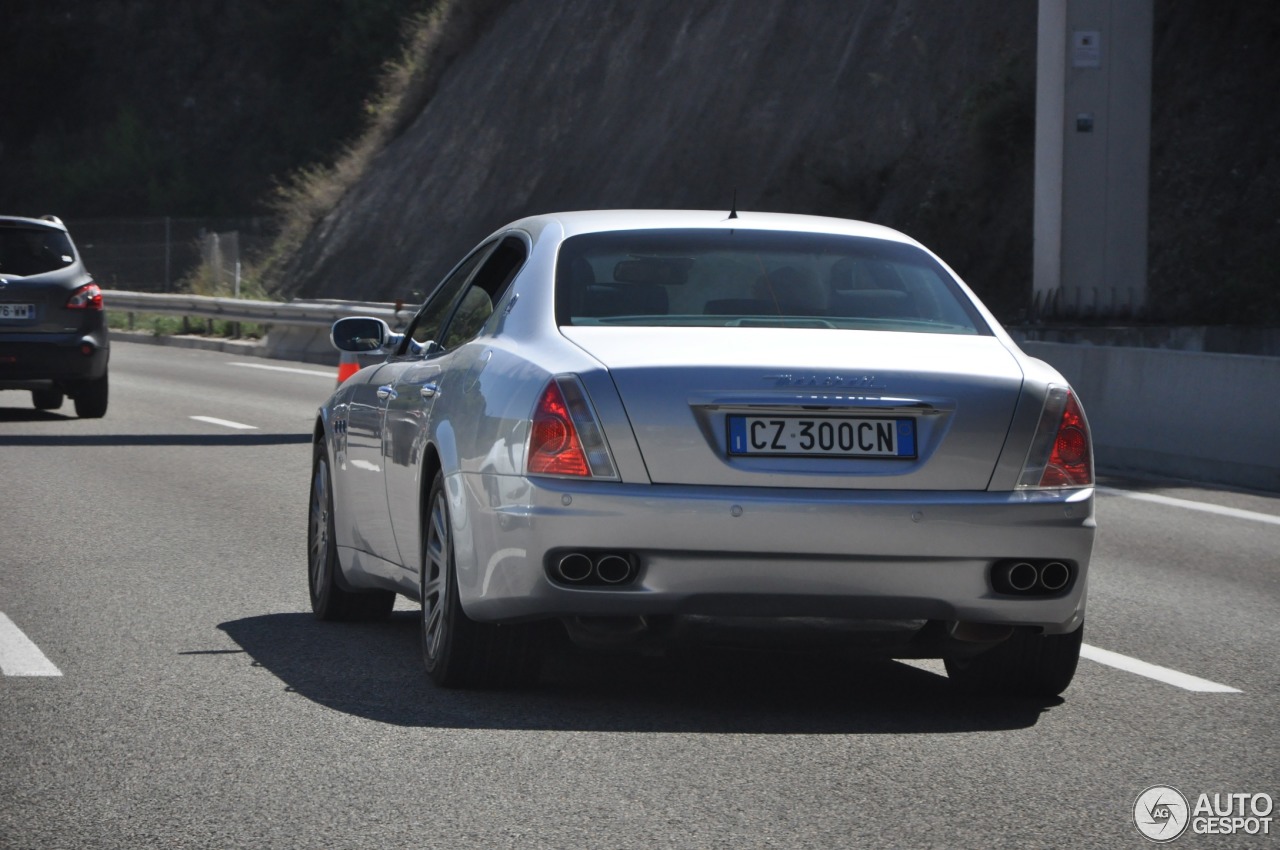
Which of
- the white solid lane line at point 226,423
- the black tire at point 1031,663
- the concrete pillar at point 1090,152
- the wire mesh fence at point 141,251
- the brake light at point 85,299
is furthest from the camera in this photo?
the wire mesh fence at point 141,251

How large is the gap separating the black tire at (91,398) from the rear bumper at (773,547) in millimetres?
13560

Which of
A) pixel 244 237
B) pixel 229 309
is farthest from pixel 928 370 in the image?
pixel 244 237

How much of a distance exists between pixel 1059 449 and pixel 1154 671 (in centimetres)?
151

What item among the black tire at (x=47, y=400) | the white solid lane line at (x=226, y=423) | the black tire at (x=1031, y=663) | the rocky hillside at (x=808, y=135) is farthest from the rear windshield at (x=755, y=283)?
the rocky hillside at (x=808, y=135)

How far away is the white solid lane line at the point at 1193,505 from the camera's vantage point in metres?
12.5

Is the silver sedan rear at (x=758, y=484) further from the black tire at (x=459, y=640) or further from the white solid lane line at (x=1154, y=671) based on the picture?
the white solid lane line at (x=1154, y=671)

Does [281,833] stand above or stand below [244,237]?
above

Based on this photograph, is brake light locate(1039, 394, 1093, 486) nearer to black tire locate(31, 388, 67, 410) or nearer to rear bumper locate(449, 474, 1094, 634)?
rear bumper locate(449, 474, 1094, 634)

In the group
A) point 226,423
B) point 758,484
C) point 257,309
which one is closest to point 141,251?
point 257,309

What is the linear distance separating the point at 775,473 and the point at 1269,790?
4.93 ft

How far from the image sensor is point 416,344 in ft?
25.0

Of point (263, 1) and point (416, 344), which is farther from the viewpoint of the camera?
point (263, 1)

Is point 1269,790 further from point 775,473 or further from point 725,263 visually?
point 725,263

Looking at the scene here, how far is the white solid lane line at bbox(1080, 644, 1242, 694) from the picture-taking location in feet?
22.8
